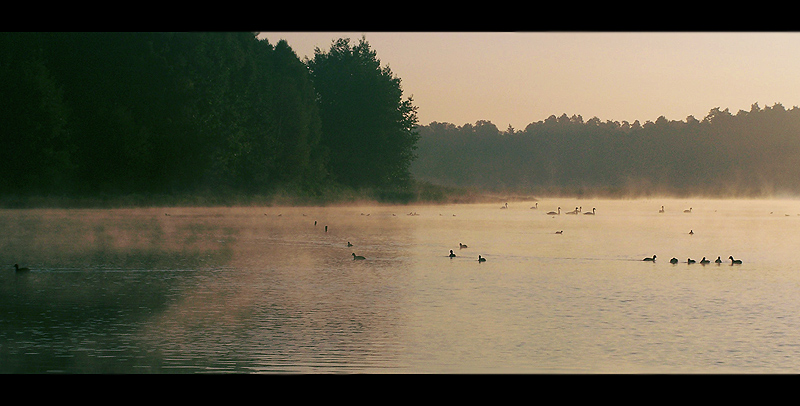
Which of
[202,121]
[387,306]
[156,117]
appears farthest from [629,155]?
[387,306]

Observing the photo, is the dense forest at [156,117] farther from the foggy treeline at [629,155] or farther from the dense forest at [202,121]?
the foggy treeline at [629,155]

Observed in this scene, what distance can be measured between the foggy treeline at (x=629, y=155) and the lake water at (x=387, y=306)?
3284 inches

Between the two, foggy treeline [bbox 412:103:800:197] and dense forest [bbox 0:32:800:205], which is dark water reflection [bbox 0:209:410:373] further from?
foggy treeline [bbox 412:103:800:197]

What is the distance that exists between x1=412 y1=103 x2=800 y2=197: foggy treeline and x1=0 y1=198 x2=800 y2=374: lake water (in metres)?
83.4

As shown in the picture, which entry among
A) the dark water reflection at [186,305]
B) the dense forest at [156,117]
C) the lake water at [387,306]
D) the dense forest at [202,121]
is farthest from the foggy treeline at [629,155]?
the dark water reflection at [186,305]

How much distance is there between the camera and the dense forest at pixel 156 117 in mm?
44875

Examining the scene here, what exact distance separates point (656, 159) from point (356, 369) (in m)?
147

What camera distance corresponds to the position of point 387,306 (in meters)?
14.7

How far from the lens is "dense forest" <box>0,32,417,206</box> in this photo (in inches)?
1767

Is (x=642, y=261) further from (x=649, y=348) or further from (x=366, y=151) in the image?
(x=366, y=151)

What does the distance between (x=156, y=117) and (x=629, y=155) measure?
119451mm

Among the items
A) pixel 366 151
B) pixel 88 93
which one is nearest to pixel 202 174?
pixel 88 93

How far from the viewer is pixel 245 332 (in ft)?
39.0

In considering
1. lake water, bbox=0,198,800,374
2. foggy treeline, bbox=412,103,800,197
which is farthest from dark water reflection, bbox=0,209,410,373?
foggy treeline, bbox=412,103,800,197
